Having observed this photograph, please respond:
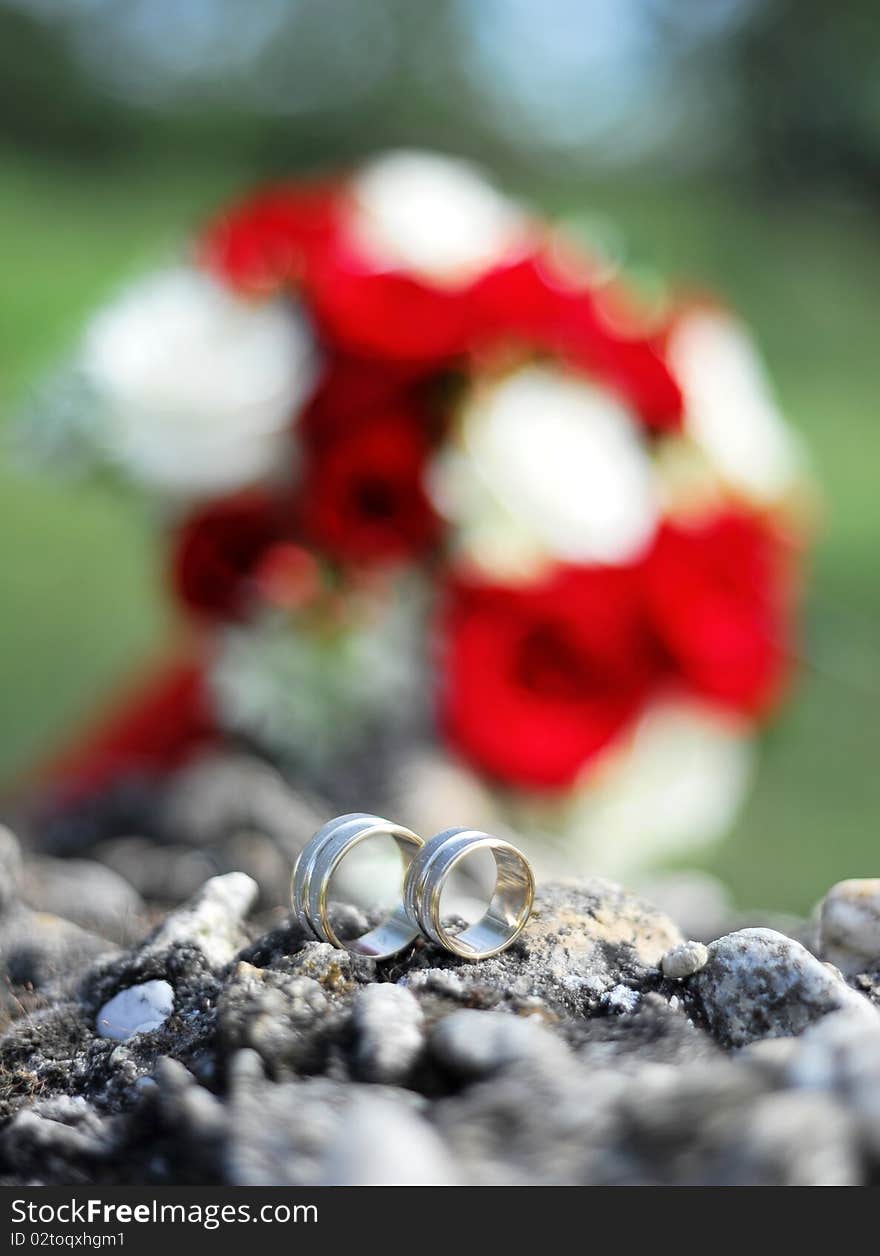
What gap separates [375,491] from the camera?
3.35ft

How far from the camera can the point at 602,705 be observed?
3.48 feet

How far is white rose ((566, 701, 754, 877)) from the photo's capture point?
3.66ft

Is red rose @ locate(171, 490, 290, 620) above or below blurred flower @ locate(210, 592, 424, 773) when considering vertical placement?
above

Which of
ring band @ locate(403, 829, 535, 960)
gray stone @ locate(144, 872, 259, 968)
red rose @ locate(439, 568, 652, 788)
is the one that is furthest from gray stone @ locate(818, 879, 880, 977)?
red rose @ locate(439, 568, 652, 788)

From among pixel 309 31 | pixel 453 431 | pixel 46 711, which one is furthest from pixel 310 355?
pixel 309 31

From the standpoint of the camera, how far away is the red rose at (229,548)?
43.3 inches

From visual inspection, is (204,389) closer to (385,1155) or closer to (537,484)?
(537,484)

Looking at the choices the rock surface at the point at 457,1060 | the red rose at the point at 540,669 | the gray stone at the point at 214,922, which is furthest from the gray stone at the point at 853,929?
the red rose at the point at 540,669

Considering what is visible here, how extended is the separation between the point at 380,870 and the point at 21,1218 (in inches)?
11.5

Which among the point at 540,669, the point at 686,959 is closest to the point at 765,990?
the point at 686,959

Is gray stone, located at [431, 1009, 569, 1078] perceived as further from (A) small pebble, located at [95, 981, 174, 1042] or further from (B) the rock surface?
(A) small pebble, located at [95, 981, 174, 1042]

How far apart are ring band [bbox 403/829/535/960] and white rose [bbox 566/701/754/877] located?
0.60 m

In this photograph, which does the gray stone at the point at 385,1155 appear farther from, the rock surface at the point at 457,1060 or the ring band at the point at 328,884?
the ring band at the point at 328,884

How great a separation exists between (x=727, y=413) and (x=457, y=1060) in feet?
2.81
